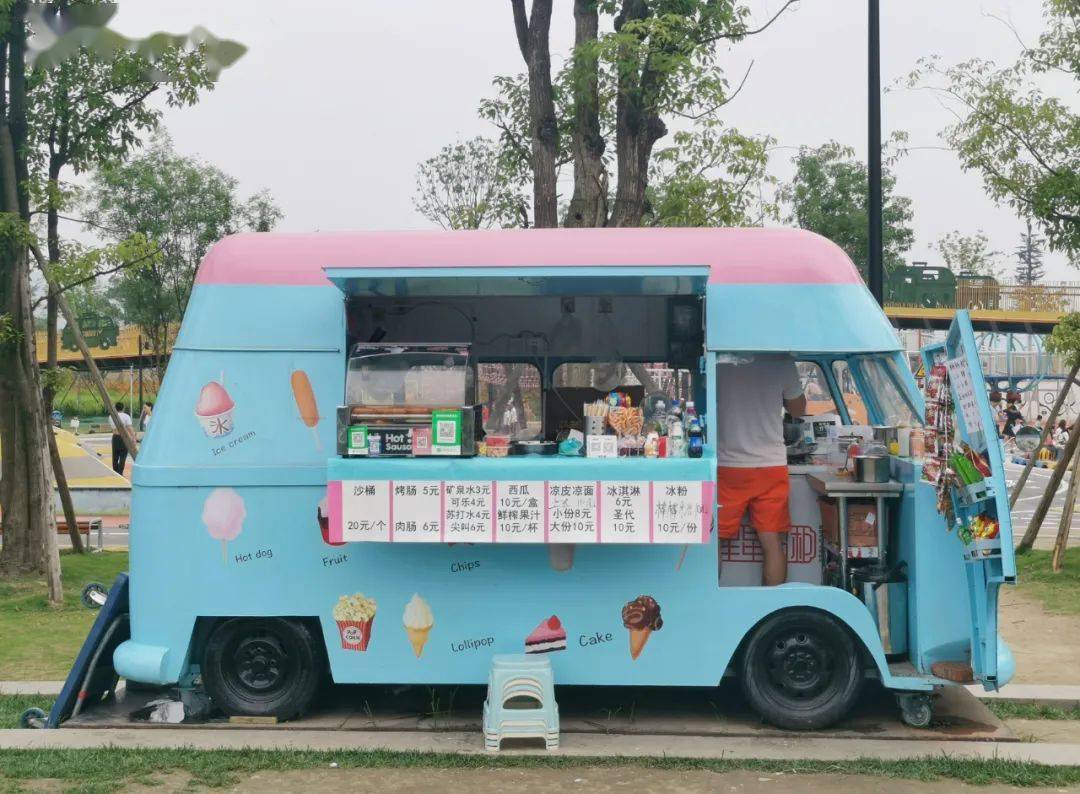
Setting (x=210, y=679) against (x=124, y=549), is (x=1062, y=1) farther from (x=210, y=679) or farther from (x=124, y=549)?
(x=124, y=549)

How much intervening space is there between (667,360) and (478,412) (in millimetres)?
1530

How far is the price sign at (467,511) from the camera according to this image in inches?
253

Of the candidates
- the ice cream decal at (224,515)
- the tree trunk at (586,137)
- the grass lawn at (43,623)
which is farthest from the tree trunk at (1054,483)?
the grass lawn at (43,623)

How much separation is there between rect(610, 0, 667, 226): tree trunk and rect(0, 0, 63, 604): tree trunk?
19.2 feet

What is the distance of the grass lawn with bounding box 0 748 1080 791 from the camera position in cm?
593

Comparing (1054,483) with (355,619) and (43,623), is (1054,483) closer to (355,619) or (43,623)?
(355,619)

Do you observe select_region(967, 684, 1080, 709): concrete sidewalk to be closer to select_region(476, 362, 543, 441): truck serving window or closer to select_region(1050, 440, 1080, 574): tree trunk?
select_region(476, 362, 543, 441): truck serving window

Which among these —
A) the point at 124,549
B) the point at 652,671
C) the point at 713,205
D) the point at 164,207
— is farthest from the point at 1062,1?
the point at 164,207

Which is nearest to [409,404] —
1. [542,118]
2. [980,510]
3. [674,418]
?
[674,418]

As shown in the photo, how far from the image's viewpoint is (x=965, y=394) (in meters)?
6.25

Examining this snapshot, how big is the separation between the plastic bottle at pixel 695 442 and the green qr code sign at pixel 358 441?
1779 mm

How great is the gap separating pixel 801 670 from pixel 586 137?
703 cm

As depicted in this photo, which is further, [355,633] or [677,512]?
→ [355,633]

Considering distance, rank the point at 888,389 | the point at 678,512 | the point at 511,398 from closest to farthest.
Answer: the point at 678,512, the point at 888,389, the point at 511,398
